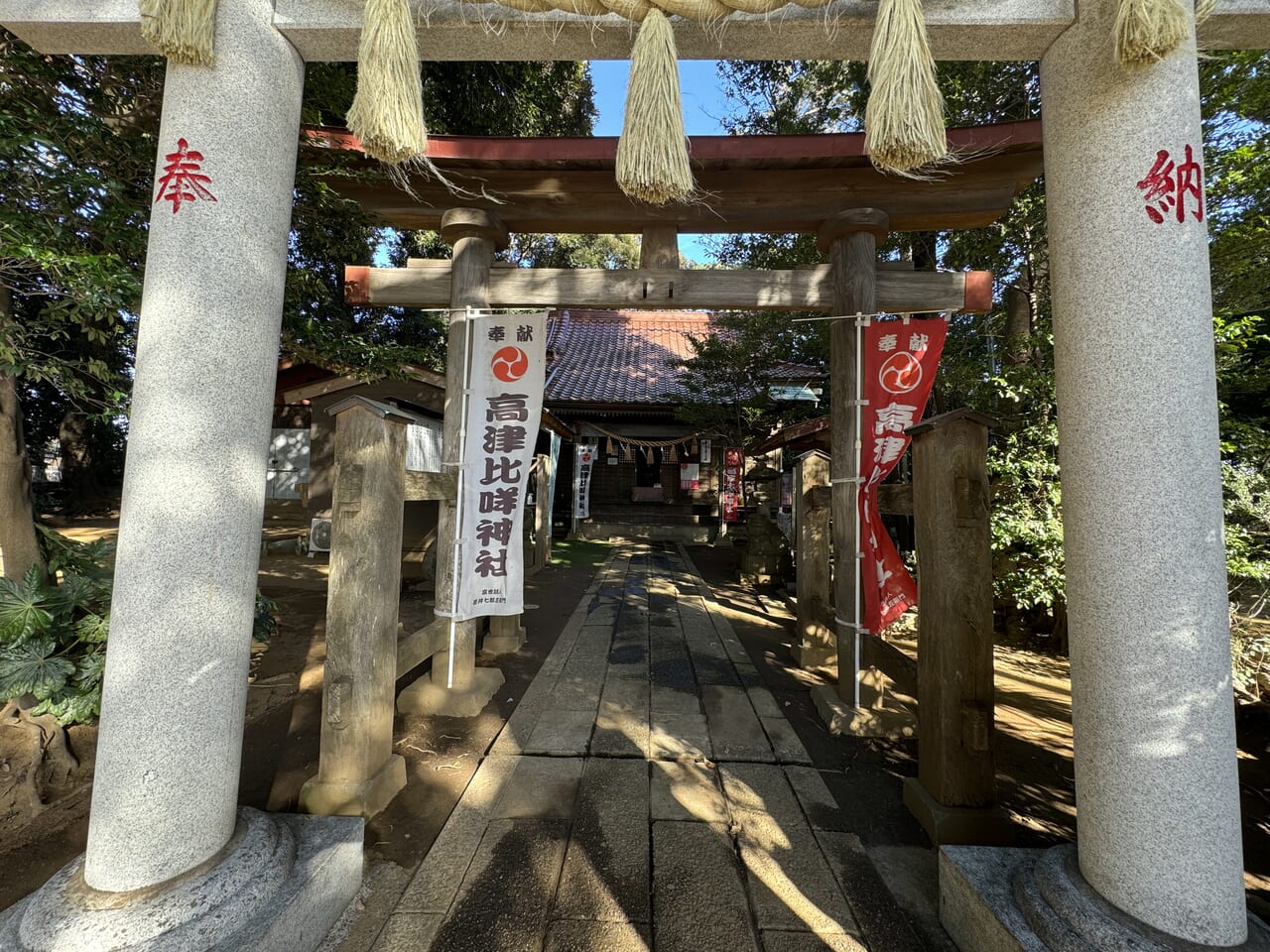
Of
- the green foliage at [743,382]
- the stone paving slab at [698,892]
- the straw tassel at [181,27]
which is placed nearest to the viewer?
the straw tassel at [181,27]

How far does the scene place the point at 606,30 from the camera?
1981 mm

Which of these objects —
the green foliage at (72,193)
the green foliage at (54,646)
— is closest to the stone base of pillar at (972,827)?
the green foliage at (54,646)

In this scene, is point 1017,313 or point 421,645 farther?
point 1017,313

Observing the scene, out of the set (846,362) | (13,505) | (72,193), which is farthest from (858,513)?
(13,505)

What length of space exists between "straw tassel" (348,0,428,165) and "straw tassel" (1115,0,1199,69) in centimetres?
217

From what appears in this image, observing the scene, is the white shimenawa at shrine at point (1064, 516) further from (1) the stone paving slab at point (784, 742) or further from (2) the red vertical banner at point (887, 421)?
(2) the red vertical banner at point (887, 421)

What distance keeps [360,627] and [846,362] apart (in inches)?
148

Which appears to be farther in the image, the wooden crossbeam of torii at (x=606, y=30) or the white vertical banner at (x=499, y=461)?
the white vertical banner at (x=499, y=461)

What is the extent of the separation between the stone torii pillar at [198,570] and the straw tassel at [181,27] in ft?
0.18

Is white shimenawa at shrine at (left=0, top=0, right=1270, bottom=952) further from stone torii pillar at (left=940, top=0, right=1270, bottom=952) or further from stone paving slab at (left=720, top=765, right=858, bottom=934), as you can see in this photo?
stone paving slab at (left=720, top=765, right=858, bottom=934)

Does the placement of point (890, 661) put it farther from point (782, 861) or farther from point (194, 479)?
point (194, 479)

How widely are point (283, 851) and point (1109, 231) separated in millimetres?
3249

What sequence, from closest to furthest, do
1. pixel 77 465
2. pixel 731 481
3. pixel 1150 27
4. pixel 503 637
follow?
1. pixel 1150 27
2. pixel 503 637
3. pixel 731 481
4. pixel 77 465

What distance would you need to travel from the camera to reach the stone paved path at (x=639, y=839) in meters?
1.83
